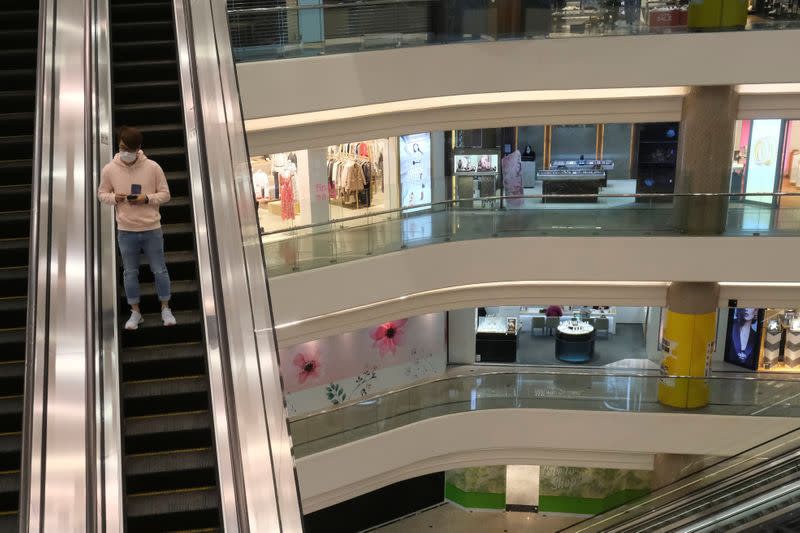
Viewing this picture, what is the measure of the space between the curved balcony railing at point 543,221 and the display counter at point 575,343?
5.43 m

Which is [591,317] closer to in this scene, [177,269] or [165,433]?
[177,269]

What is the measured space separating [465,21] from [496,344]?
8046 mm

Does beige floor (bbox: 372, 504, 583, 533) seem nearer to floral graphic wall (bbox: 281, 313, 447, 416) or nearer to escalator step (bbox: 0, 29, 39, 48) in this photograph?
floral graphic wall (bbox: 281, 313, 447, 416)

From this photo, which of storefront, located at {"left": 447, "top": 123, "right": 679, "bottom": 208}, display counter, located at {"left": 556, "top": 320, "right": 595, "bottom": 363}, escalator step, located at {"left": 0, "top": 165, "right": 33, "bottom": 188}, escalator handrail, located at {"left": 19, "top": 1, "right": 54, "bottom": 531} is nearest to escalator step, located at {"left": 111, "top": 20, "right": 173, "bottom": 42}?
escalator handrail, located at {"left": 19, "top": 1, "right": 54, "bottom": 531}

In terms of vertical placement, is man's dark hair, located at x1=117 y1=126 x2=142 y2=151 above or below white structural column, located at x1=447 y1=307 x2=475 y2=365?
above

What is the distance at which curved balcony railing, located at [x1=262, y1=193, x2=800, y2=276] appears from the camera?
12.0 meters

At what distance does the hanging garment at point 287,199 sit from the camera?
14867 mm

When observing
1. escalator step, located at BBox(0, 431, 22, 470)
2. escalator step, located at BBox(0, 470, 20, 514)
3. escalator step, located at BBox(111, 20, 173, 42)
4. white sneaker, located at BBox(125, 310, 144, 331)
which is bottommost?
escalator step, located at BBox(0, 470, 20, 514)

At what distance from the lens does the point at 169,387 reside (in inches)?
198

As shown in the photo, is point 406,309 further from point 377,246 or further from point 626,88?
point 626,88

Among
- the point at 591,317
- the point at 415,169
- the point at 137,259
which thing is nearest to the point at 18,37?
the point at 137,259

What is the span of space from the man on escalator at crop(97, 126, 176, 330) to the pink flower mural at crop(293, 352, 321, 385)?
10860mm

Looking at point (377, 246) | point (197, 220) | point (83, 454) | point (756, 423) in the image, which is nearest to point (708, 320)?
point (756, 423)

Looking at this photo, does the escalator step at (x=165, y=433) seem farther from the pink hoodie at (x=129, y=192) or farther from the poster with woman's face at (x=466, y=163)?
the poster with woman's face at (x=466, y=163)
